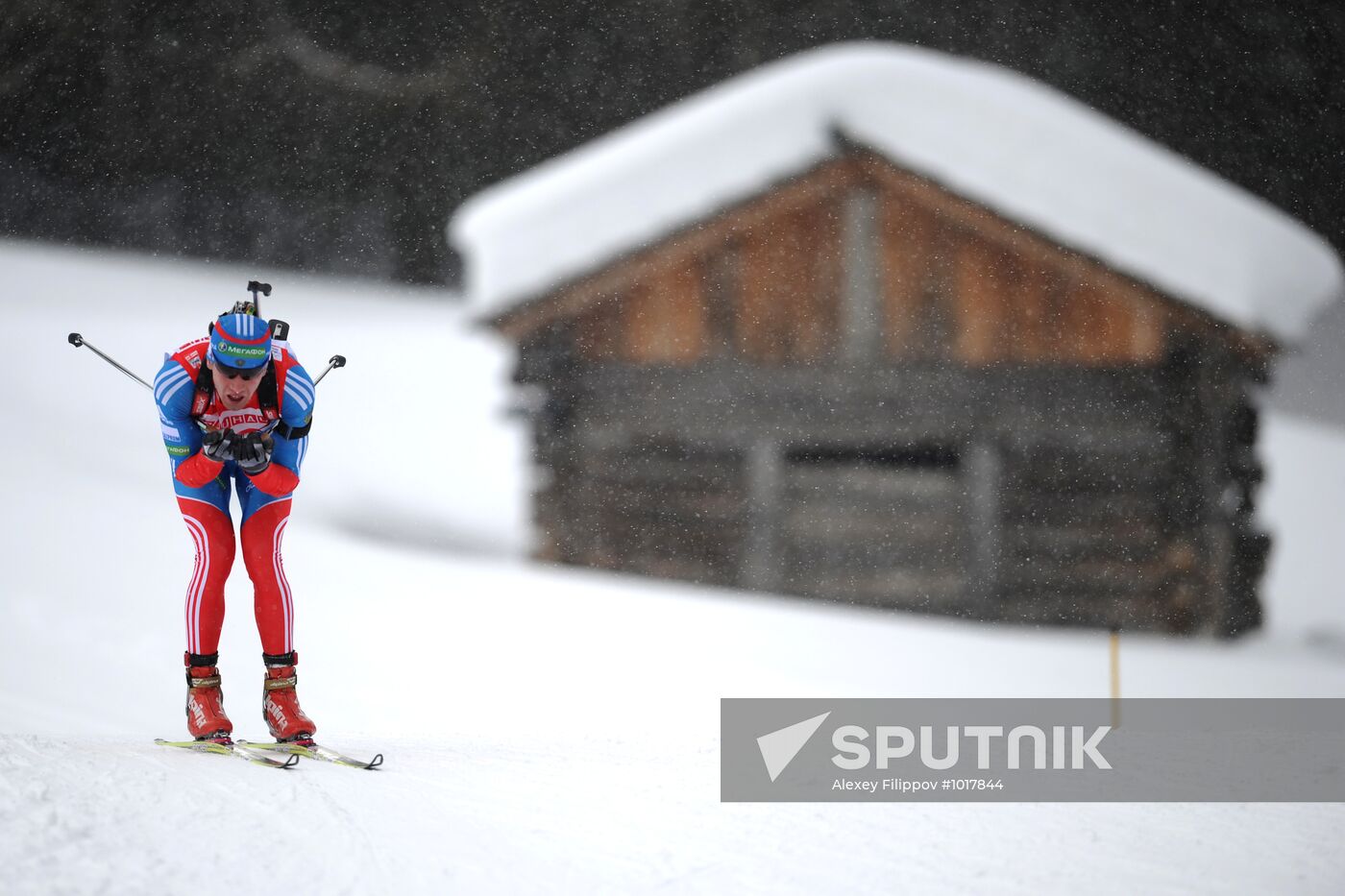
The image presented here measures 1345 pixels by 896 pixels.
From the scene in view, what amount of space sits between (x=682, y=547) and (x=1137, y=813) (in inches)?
283

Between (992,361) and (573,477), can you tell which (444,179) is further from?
(992,361)

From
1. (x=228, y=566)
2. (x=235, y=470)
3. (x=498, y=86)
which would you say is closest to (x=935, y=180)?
(x=235, y=470)

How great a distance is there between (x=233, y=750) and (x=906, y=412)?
7215mm

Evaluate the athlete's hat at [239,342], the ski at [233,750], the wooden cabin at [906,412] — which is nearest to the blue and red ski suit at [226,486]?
the athlete's hat at [239,342]

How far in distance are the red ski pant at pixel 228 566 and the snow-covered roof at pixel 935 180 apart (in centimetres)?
674

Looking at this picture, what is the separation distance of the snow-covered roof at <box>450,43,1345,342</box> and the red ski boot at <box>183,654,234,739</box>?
6.91 m

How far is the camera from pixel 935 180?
388 inches

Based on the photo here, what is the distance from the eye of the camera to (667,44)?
2697 cm

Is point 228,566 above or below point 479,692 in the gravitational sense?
above

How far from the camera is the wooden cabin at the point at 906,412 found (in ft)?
32.4

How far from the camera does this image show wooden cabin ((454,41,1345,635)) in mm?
9867

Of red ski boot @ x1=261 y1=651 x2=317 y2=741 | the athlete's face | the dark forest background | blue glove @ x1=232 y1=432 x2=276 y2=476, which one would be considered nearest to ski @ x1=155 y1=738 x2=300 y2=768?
red ski boot @ x1=261 y1=651 x2=317 y2=741

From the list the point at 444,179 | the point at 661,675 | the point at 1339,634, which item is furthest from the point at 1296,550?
the point at 444,179

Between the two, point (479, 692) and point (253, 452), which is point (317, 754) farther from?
point (479, 692)
